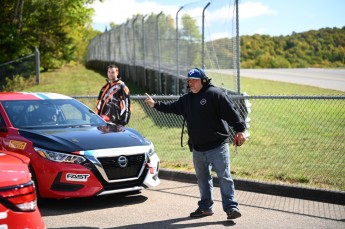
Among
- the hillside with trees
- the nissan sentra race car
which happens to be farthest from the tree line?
the nissan sentra race car

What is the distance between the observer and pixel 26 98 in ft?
26.5

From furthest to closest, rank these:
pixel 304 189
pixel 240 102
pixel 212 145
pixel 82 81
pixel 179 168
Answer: pixel 82 81
pixel 240 102
pixel 179 168
pixel 304 189
pixel 212 145

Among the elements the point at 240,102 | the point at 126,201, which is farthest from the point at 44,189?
the point at 240,102

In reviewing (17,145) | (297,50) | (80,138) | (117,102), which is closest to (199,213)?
(80,138)

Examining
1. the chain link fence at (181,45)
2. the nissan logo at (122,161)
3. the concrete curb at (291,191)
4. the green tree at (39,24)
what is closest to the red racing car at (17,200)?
the nissan logo at (122,161)

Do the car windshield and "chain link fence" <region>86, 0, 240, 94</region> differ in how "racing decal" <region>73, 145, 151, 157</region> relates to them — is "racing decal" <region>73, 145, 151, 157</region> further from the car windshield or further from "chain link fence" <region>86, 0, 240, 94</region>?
"chain link fence" <region>86, 0, 240, 94</region>

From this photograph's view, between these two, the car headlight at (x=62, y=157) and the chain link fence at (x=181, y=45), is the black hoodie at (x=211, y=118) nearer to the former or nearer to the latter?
the car headlight at (x=62, y=157)

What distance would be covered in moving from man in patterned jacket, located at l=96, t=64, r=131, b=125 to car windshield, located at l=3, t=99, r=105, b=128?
21.7 inches

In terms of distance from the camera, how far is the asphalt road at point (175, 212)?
6.20 m

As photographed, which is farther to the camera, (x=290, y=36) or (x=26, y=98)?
(x=290, y=36)

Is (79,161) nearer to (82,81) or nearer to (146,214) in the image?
(146,214)

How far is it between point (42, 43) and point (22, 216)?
28.8m

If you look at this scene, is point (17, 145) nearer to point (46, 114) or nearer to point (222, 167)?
point (46, 114)

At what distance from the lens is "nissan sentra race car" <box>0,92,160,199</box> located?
6.73 m
